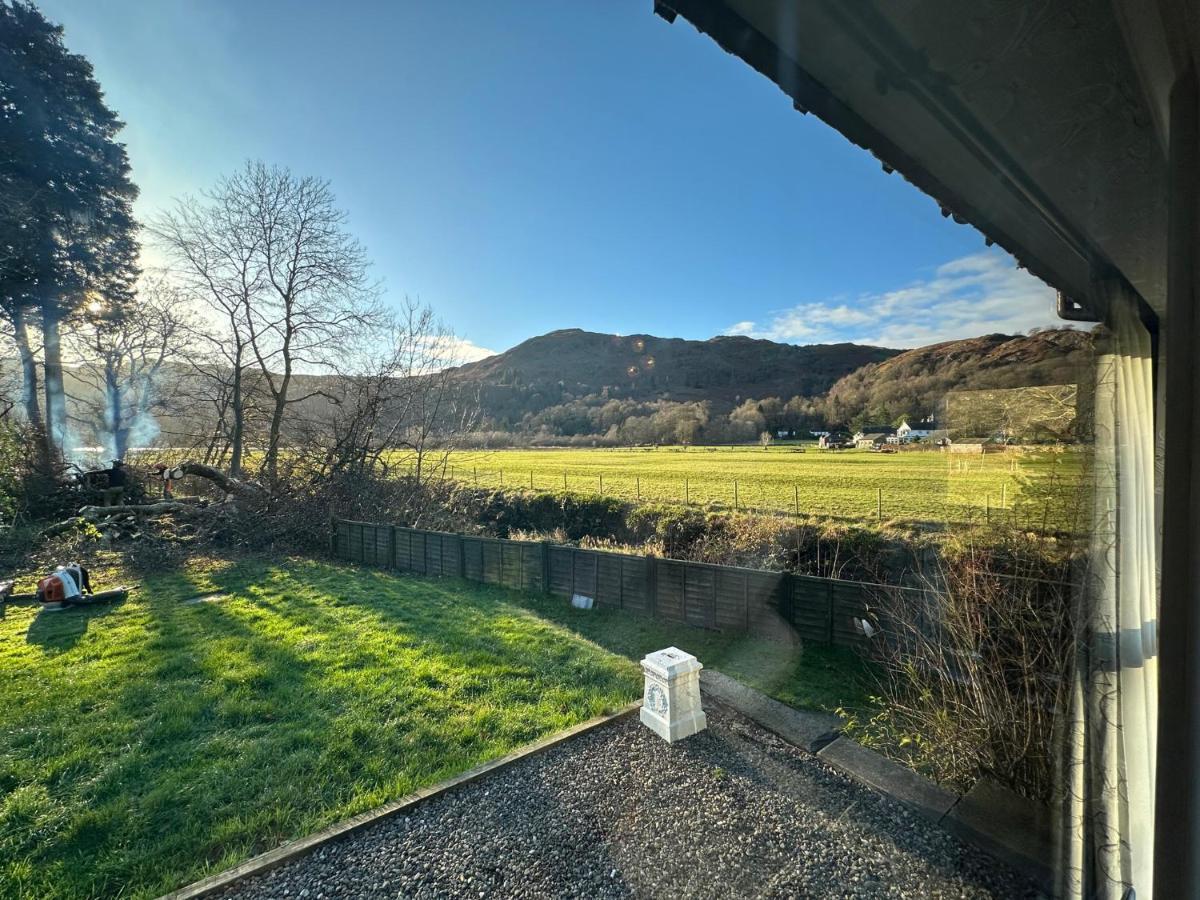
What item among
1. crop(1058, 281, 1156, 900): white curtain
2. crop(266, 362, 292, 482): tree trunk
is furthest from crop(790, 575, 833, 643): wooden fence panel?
crop(266, 362, 292, 482): tree trunk

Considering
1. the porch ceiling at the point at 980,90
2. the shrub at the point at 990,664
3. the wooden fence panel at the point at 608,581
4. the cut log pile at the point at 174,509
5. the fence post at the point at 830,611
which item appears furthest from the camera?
the cut log pile at the point at 174,509

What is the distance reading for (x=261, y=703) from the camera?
346 centimetres

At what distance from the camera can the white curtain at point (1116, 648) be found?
1.25m

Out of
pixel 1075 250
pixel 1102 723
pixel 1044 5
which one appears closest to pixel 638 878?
pixel 1102 723

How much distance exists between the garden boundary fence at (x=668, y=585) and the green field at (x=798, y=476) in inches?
35.0

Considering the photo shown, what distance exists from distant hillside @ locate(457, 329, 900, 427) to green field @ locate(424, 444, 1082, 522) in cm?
78

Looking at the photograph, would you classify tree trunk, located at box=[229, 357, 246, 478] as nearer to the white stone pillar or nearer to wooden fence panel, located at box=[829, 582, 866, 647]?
the white stone pillar

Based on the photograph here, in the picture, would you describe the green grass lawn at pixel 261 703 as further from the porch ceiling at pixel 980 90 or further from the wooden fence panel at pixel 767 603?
the porch ceiling at pixel 980 90

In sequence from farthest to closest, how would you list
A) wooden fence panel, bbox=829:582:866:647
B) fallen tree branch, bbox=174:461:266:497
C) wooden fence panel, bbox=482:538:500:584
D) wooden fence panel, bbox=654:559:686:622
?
fallen tree branch, bbox=174:461:266:497, wooden fence panel, bbox=482:538:500:584, wooden fence panel, bbox=654:559:686:622, wooden fence panel, bbox=829:582:866:647

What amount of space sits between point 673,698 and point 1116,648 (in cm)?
208

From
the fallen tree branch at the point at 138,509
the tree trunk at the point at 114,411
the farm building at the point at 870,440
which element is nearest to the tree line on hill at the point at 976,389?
the farm building at the point at 870,440

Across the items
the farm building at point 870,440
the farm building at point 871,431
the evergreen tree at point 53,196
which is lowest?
the farm building at point 870,440

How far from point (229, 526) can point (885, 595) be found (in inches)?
412

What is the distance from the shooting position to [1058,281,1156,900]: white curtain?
1.25 metres
